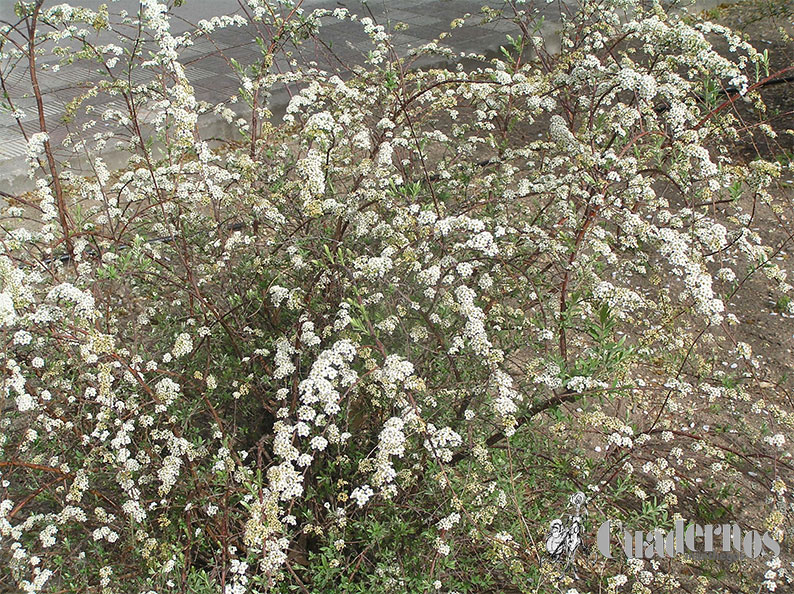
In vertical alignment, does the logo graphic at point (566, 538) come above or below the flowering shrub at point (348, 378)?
below

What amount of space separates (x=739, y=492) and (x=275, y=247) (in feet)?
7.28

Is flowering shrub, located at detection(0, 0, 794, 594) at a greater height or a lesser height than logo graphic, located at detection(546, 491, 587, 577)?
greater

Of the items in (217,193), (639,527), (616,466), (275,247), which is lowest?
(639,527)

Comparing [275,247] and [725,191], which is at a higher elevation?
[275,247]

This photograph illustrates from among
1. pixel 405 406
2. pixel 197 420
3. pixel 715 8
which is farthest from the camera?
pixel 715 8

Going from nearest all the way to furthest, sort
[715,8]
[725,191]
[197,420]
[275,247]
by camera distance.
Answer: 1. [275,247]
2. [197,420]
3. [725,191]
4. [715,8]

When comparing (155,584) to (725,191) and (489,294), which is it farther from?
(725,191)

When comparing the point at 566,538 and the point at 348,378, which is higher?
the point at 348,378

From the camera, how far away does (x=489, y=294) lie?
9.23 ft

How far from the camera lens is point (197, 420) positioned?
300 cm

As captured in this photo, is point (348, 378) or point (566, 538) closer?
point (348, 378)

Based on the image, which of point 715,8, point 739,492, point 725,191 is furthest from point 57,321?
point 715,8

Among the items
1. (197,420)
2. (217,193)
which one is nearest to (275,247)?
(217,193)

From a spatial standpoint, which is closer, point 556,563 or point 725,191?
point 556,563
